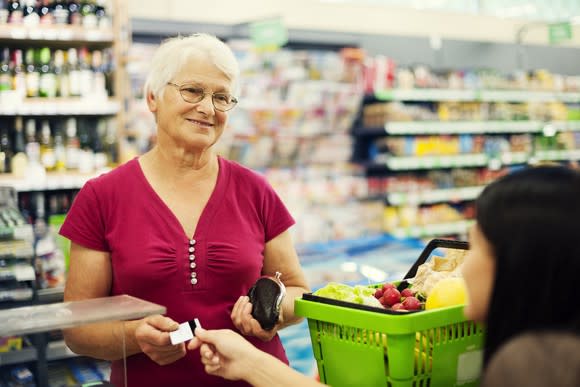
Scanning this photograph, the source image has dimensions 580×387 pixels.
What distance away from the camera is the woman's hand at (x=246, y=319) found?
6.23 ft

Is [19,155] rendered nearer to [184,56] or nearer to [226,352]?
[184,56]

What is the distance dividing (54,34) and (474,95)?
5.75 metres

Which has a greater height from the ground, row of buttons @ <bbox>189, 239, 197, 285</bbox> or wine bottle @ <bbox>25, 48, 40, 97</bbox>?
→ wine bottle @ <bbox>25, 48, 40, 97</bbox>

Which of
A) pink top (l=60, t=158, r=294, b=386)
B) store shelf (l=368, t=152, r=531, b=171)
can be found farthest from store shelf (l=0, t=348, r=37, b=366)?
store shelf (l=368, t=152, r=531, b=171)

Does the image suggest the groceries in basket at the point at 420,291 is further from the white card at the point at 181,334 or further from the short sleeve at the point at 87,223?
the short sleeve at the point at 87,223

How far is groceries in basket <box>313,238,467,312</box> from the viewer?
1.71 metres

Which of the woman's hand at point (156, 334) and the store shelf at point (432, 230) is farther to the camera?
the store shelf at point (432, 230)

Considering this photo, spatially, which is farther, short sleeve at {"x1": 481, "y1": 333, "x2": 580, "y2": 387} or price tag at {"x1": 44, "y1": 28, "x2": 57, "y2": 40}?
price tag at {"x1": 44, "y1": 28, "x2": 57, "y2": 40}

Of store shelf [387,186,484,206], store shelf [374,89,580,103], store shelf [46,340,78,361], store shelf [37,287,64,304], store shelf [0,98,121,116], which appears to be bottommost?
store shelf [387,186,484,206]

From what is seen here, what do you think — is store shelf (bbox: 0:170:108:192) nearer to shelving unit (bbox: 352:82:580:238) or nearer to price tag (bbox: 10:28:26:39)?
price tag (bbox: 10:28:26:39)

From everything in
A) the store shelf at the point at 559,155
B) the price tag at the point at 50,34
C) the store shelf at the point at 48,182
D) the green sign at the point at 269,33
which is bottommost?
the store shelf at the point at 559,155

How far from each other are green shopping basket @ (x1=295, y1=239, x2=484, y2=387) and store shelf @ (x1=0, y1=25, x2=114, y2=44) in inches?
138

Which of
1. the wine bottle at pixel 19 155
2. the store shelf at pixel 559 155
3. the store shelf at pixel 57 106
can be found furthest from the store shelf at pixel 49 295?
the store shelf at pixel 559 155

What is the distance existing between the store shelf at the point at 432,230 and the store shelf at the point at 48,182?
4280mm
